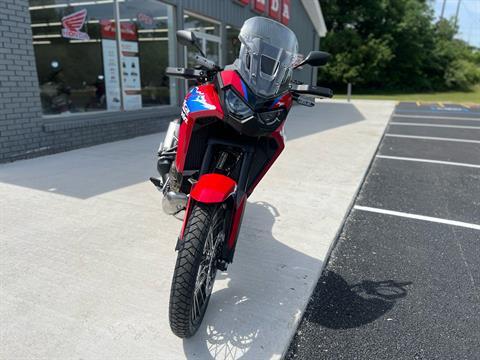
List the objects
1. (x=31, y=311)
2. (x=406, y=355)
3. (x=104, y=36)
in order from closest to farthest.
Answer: (x=406, y=355) → (x=31, y=311) → (x=104, y=36)

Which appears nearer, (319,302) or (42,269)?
(319,302)

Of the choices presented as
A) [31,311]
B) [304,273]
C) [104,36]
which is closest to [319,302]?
[304,273]

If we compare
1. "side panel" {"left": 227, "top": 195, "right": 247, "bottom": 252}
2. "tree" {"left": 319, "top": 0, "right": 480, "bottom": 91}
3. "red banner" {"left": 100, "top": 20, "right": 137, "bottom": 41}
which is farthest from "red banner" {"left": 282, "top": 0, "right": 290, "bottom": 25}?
"tree" {"left": 319, "top": 0, "right": 480, "bottom": 91}

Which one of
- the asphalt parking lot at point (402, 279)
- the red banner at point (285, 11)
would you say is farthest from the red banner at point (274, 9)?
the asphalt parking lot at point (402, 279)

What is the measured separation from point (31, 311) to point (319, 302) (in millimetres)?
1814

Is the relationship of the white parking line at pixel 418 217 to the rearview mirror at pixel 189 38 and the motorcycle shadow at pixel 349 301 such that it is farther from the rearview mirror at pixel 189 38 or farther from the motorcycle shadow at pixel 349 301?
the rearview mirror at pixel 189 38

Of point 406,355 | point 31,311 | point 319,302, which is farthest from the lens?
point 319,302

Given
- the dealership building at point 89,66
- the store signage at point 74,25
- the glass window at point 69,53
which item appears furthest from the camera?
the store signage at point 74,25

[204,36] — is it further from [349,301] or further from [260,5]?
[349,301]

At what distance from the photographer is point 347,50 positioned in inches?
1258

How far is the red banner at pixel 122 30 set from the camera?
7.53m

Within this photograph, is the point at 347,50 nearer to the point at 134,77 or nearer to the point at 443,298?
the point at 134,77

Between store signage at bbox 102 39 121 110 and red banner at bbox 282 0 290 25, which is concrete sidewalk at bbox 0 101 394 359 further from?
red banner at bbox 282 0 290 25

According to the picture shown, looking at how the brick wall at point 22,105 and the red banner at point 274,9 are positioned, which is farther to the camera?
the red banner at point 274,9
